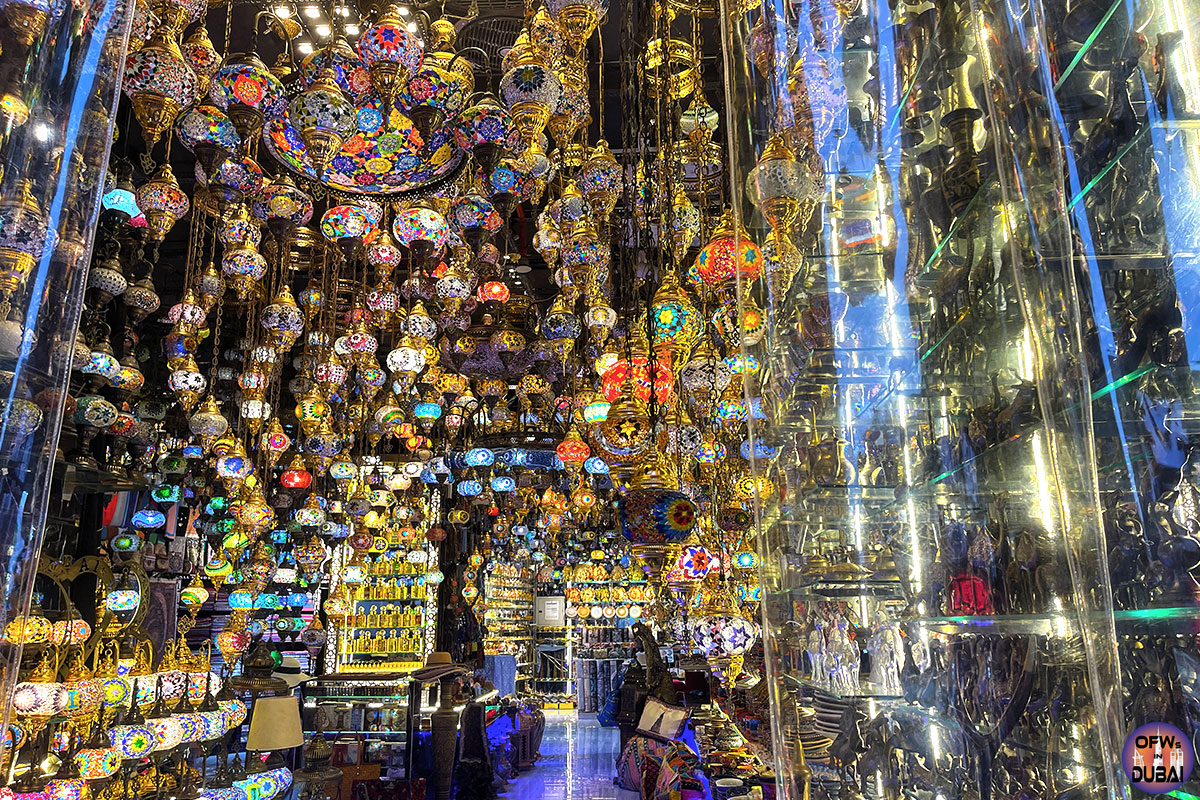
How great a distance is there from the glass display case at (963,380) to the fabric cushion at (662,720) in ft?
16.1

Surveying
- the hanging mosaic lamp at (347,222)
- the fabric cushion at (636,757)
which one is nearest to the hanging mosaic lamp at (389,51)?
the hanging mosaic lamp at (347,222)

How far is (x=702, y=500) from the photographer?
563 cm

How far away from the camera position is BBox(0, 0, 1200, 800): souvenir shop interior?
0.55 meters

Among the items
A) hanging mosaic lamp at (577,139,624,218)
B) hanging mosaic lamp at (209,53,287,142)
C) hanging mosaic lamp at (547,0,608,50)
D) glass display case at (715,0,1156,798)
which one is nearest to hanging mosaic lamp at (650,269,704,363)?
hanging mosaic lamp at (577,139,624,218)

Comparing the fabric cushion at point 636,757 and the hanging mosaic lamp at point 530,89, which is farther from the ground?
the hanging mosaic lamp at point 530,89

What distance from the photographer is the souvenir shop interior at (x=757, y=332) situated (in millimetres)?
551

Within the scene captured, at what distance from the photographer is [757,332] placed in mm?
1031

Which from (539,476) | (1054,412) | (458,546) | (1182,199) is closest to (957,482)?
(1054,412)

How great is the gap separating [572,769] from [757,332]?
337 inches

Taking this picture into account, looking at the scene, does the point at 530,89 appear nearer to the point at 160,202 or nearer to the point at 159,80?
the point at 159,80

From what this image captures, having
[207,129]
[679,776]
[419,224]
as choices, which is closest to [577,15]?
[419,224]

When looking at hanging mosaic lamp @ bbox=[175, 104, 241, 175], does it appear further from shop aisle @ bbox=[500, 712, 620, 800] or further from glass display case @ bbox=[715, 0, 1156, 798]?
shop aisle @ bbox=[500, 712, 620, 800]

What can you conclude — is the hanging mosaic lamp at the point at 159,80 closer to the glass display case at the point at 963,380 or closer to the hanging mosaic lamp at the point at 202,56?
the hanging mosaic lamp at the point at 202,56

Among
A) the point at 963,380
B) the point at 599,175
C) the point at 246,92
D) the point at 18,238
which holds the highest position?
the point at 246,92
